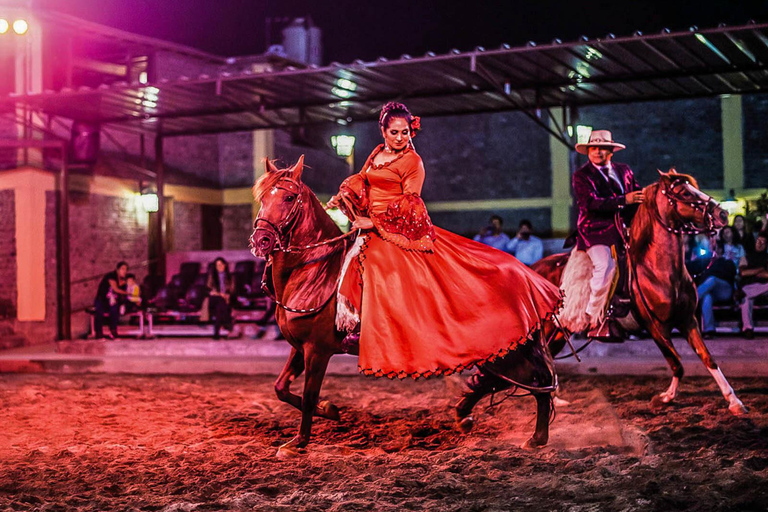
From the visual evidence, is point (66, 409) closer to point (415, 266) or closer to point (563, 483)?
point (415, 266)

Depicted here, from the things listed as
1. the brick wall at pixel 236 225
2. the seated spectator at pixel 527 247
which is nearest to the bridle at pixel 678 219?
the seated spectator at pixel 527 247

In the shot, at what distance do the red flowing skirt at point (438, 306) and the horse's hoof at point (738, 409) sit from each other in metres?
2.34

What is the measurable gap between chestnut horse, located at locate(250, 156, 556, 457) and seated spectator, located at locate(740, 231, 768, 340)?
21.4 ft

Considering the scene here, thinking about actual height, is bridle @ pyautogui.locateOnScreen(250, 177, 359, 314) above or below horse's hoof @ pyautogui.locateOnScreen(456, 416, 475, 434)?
above

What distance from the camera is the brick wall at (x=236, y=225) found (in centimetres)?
2308

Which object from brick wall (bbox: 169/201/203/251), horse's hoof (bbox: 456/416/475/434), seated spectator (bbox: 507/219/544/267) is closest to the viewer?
horse's hoof (bbox: 456/416/475/434)

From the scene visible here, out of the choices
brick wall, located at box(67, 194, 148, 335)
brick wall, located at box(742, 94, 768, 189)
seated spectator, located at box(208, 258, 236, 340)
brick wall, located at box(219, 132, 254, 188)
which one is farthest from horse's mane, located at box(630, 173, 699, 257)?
brick wall, located at box(219, 132, 254, 188)

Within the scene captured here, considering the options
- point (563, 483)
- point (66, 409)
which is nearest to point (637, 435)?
point (563, 483)

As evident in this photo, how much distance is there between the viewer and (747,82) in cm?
1257

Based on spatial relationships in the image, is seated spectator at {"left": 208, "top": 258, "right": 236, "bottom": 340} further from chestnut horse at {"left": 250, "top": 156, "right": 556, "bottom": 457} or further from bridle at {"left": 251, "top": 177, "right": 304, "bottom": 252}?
bridle at {"left": 251, "top": 177, "right": 304, "bottom": 252}

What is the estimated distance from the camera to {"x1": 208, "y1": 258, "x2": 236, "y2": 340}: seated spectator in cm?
1353

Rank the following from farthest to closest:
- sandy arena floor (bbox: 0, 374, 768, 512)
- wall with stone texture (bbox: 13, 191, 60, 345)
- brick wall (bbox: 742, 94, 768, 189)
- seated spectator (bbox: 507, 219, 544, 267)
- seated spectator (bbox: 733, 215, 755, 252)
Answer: brick wall (bbox: 742, 94, 768, 189)
wall with stone texture (bbox: 13, 191, 60, 345)
seated spectator (bbox: 507, 219, 544, 267)
seated spectator (bbox: 733, 215, 755, 252)
sandy arena floor (bbox: 0, 374, 768, 512)

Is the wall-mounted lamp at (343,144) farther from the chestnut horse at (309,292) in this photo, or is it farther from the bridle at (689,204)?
the chestnut horse at (309,292)

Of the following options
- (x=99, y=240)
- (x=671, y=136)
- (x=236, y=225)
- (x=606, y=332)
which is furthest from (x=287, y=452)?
(x=671, y=136)
